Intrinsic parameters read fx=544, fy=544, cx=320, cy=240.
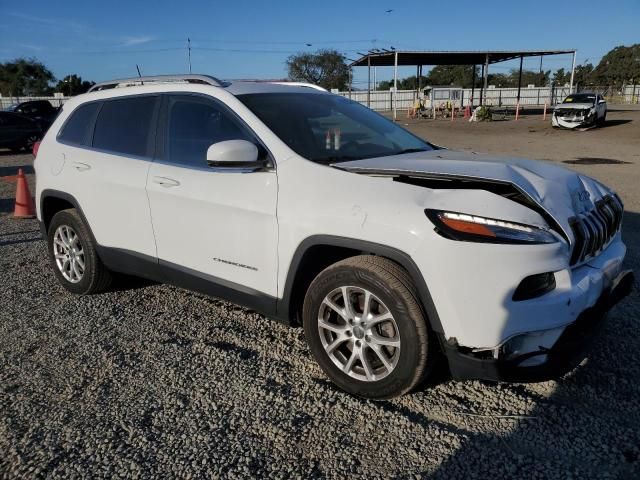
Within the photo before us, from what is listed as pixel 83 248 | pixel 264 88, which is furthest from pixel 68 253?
pixel 264 88

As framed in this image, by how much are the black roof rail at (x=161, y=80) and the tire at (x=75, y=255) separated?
3.62 feet

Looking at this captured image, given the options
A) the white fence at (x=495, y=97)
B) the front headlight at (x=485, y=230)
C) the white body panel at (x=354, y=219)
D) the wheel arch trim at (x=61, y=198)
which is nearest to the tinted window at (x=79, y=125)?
the white body panel at (x=354, y=219)

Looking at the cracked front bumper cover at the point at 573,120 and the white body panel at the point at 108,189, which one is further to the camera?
the cracked front bumper cover at the point at 573,120

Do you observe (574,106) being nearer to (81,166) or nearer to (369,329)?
(81,166)

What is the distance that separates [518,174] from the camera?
9.76ft

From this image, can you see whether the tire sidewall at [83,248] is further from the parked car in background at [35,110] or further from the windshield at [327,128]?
the parked car in background at [35,110]

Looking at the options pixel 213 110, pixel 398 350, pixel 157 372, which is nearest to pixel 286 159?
pixel 213 110

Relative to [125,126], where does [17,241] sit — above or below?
below

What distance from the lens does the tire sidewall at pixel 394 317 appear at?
2.73 meters

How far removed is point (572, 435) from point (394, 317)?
1.04 m

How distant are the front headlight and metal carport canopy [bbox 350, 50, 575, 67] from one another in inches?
1310

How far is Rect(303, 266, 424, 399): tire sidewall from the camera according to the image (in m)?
2.73

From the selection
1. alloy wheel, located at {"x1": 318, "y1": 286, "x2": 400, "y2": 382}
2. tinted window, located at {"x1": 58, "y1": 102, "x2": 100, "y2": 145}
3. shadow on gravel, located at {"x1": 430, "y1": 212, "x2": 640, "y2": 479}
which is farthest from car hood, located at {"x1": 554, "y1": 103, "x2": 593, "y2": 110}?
alloy wheel, located at {"x1": 318, "y1": 286, "x2": 400, "y2": 382}

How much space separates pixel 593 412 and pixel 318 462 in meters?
1.49
